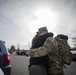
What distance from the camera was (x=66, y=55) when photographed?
9.62 ft

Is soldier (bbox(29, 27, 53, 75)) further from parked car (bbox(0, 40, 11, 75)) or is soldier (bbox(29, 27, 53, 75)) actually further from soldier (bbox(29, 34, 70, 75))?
parked car (bbox(0, 40, 11, 75))

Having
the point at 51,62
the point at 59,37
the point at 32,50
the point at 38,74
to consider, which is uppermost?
the point at 59,37

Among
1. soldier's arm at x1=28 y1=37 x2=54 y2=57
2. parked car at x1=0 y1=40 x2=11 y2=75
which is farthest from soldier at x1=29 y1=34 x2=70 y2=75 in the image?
parked car at x1=0 y1=40 x2=11 y2=75

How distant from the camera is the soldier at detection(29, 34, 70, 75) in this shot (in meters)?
2.66

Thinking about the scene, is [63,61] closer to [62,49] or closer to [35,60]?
[62,49]

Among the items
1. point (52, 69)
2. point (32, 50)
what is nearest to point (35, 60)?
point (32, 50)

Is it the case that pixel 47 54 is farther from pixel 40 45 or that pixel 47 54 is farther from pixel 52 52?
pixel 40 45

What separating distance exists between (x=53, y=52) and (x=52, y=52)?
2cm

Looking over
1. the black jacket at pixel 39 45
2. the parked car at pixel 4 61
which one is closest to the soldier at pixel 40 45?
the black jacket at pixel 39 45

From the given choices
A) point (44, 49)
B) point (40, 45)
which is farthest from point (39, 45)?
point (44, 49)

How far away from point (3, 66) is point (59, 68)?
104 inches

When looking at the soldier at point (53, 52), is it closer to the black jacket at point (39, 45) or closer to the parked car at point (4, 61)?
the black jacket at point (39, 45)

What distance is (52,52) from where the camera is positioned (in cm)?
274

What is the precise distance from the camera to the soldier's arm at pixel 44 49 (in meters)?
2.64
